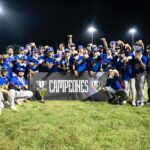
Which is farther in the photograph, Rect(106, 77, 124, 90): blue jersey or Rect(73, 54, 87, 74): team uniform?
Rect(73, 54, 87, 74): team uniform

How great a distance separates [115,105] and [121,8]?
32382 millimetres

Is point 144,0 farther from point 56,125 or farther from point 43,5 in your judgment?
point 56,125

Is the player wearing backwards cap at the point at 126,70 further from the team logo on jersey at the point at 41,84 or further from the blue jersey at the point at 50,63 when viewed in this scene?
the team logo on jersey at the point at 41,84

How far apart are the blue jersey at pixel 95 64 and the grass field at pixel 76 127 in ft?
5.99

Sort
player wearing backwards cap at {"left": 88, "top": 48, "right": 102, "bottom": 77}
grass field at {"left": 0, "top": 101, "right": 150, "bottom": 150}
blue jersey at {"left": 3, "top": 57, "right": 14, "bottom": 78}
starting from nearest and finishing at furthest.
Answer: grass field at {"left": 0, "top": 101, "right": 150, "bottom": 150} → blue jersey at {"left": 3, "top": 57, "right": 14, "bottom": 78} → player wearing backwards cap at {"left": 88, "top": 48, "right": 102, "bottom": 77}

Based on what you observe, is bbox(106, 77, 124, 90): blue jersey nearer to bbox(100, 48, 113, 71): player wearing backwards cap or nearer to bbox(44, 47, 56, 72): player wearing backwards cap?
bbox(100, 48, 113, 71): player wearing backwards cap

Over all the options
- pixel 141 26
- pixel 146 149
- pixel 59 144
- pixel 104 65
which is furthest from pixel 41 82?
pixel 141 26

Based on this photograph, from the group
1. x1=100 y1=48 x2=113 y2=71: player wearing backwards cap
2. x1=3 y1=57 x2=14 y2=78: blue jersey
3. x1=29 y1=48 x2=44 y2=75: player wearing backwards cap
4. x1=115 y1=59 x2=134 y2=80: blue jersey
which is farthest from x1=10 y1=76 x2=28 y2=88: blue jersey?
x1=115 y1=59 x2=134 y2=80: blue jersey

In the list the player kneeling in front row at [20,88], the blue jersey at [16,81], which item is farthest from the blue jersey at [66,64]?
the blue jersey at [16,81]

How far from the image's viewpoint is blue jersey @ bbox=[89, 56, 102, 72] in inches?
531

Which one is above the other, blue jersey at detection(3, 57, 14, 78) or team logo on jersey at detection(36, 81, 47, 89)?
blue jersey at detection(3, 57, 14, 78)

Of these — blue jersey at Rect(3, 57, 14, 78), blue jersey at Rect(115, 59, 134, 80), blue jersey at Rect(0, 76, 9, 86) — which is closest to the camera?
blue jersey at Rect(0, 76, 9, 86)

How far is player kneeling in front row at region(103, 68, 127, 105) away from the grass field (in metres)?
0.77

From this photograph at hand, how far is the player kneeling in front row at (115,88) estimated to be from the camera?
12.7m
